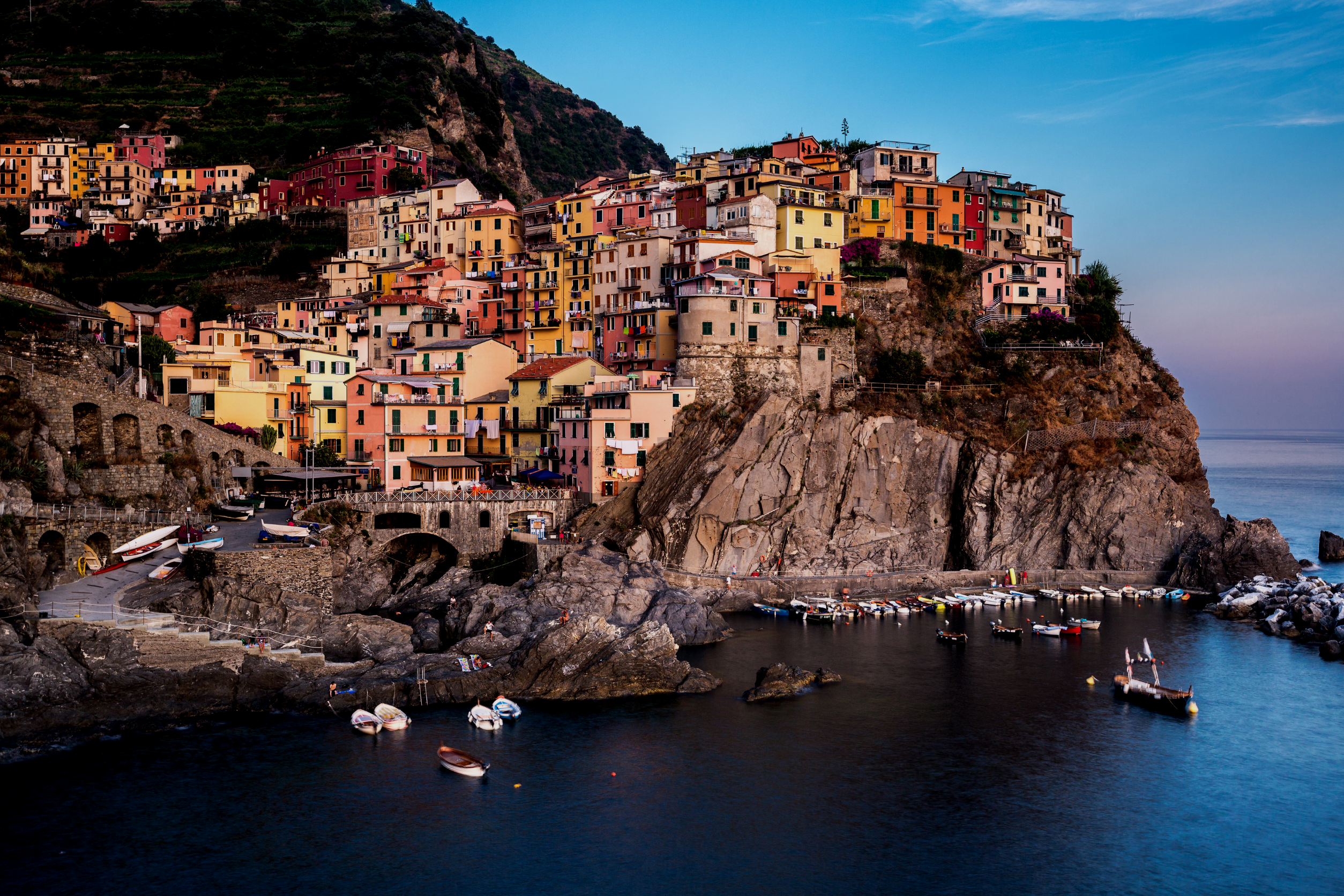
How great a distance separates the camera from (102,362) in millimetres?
58906

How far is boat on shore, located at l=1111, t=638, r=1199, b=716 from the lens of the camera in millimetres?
43375

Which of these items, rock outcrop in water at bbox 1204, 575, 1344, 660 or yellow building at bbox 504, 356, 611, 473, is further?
yellow building at bbox 504, 356, 611, 473

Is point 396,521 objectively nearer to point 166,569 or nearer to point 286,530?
point 286,530

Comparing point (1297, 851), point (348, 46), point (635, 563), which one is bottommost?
point (1297, 851)

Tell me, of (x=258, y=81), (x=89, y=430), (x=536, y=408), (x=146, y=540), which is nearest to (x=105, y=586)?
(x=146, y=540)

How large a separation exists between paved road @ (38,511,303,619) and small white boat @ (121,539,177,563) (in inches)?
6.2

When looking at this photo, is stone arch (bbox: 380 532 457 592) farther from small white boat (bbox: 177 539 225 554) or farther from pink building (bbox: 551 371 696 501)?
small white boat (bbox: 177 539 225 554)

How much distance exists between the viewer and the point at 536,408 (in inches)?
2584

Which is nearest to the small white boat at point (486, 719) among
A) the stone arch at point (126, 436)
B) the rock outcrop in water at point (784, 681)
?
the rock outcrop in water at point (784, 681)

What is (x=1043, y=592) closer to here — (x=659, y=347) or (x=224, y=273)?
(x=659, y=347)

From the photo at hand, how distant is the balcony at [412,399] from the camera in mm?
62500

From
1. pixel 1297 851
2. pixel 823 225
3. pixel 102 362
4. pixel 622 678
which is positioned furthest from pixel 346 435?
pixel 1297 851

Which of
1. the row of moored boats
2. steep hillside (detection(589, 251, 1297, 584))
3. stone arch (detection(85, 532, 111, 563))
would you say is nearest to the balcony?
steep hillside (detection(589, 251, 1297, 584))

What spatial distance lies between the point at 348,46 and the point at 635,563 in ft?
328
